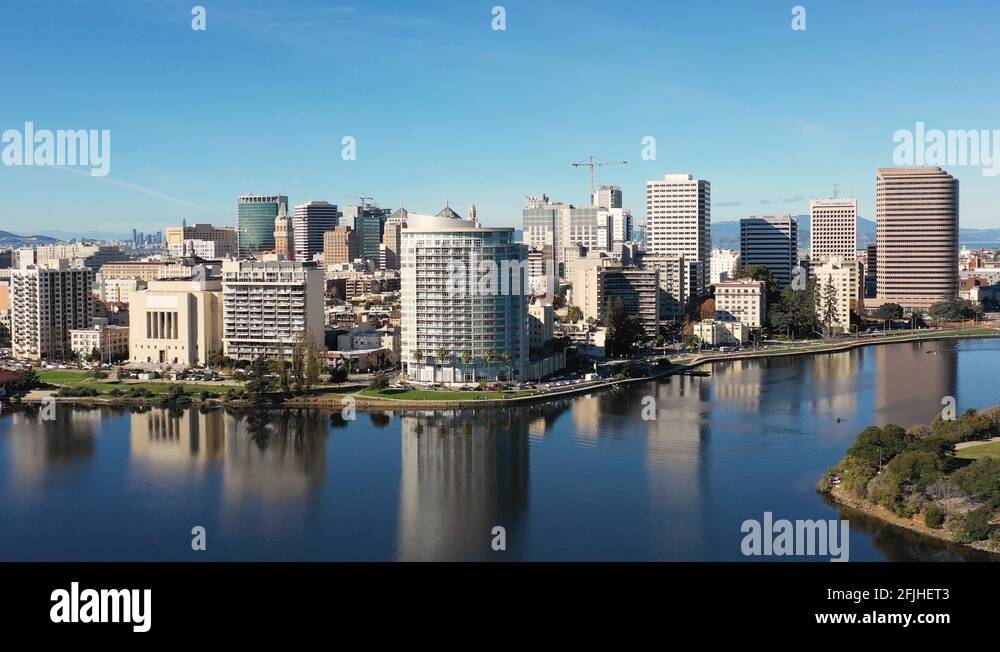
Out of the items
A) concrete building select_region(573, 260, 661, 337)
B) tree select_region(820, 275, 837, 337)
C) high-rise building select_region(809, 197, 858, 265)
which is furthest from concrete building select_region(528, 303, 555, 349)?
high-rise building select_region(809, 197, 858, 265)

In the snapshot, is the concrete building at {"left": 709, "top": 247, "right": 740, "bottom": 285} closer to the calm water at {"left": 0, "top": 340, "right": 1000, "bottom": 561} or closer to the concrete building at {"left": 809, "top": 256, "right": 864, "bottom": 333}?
the concrete building at {"left": 809, "top": 256, "right": 864, "bottom": 333}

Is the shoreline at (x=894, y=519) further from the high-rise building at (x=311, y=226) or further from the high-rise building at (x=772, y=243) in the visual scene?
the high-rise building at (x=311, y=226)

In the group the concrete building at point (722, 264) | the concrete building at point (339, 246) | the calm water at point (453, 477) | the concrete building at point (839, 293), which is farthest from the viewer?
the concrete building at point (339, 246)

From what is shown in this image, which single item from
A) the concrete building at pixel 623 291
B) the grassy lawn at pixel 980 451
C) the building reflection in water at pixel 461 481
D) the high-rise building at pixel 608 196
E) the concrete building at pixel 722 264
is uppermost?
the high-rise building at pixel 608 196

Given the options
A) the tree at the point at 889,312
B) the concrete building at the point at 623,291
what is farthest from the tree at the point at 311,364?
the tree at the point at 889,312

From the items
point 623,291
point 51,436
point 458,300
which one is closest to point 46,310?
point 51,436

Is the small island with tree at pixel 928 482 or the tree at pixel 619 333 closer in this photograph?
the small island with tree at pixel 928 482
